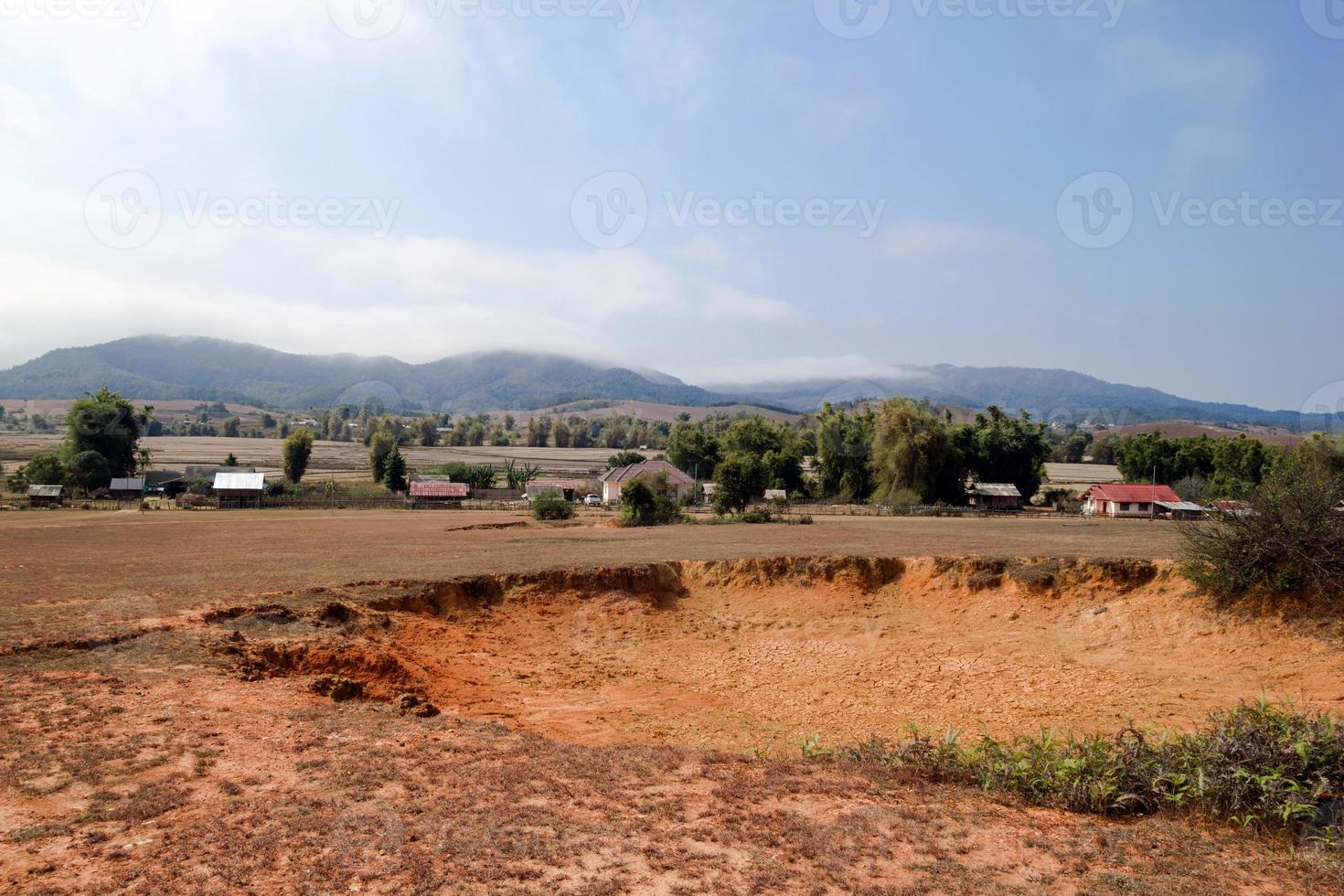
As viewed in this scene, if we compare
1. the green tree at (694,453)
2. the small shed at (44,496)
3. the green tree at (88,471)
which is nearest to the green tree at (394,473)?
the green tree at (88,471)

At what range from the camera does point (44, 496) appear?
181 feet

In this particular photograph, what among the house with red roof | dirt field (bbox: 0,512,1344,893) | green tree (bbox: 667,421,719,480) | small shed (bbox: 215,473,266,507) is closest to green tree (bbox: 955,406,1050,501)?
the house with red roof

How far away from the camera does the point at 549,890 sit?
571 cm

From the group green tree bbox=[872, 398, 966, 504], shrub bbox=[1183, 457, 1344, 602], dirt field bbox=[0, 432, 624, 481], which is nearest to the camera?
shrub bbox=[1183, 457, 1344, 602]

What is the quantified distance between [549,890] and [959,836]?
3.70m

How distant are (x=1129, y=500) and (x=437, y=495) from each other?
2290 inches

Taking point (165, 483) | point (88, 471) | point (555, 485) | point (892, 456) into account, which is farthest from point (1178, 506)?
point (88, 471)

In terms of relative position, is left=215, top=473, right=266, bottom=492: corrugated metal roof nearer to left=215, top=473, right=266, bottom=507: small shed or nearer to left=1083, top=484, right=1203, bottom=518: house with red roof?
left=215, top=473, right=266, bottom=507: small shed

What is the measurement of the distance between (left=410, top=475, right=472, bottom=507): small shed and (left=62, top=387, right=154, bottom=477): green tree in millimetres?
28414

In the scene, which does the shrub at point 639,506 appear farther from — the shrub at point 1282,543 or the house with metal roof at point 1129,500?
the house with metal roof at point 1129,500

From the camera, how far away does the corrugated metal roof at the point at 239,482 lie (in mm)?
61000

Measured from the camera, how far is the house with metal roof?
197ft

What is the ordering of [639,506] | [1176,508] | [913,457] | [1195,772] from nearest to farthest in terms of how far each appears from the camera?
[1195,772], [639,506], [1176,508], [913,457]

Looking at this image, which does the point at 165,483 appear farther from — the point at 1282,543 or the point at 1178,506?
the point at 1178,506
